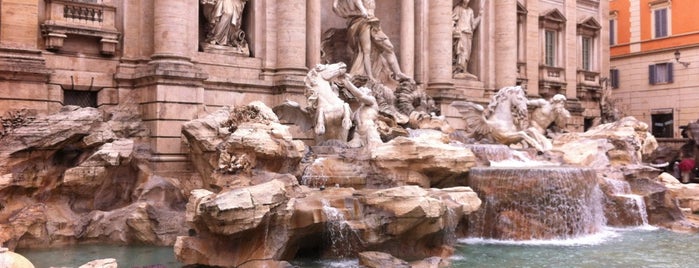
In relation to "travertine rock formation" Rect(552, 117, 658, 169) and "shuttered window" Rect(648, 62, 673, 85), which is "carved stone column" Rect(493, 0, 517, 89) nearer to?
"travertine rock formation" Rect(552, 117, 658, 169)

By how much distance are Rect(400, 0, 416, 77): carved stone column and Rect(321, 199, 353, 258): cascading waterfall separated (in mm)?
9268

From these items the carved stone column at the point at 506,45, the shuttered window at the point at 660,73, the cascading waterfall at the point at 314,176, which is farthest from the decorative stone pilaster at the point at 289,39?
the shuttered window at the point at 660,73

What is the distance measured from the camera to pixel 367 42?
661 inches

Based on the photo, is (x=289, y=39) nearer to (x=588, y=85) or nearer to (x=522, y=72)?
(x=522, y=72)

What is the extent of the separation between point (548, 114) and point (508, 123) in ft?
5.10

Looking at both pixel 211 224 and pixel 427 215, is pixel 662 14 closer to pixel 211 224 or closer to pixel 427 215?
pixel 427 215

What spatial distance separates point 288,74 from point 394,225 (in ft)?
21.9

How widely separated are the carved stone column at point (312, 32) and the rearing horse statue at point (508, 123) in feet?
14.7

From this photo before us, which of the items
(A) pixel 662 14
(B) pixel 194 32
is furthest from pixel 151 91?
(A) pixel 662 14

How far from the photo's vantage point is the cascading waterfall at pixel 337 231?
9.26m

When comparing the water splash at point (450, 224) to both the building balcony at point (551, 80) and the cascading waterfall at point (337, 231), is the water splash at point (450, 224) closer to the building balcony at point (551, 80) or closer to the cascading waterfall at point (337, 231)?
the cascading waterfall at point (337, 231)

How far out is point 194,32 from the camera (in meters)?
14.1

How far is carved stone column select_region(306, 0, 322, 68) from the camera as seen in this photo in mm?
15930

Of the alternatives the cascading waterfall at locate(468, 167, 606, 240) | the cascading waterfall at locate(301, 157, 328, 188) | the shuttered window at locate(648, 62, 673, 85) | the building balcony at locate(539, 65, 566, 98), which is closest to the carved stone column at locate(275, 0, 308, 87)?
the cascading waterfall at locate(301, 157, 328, 188)
